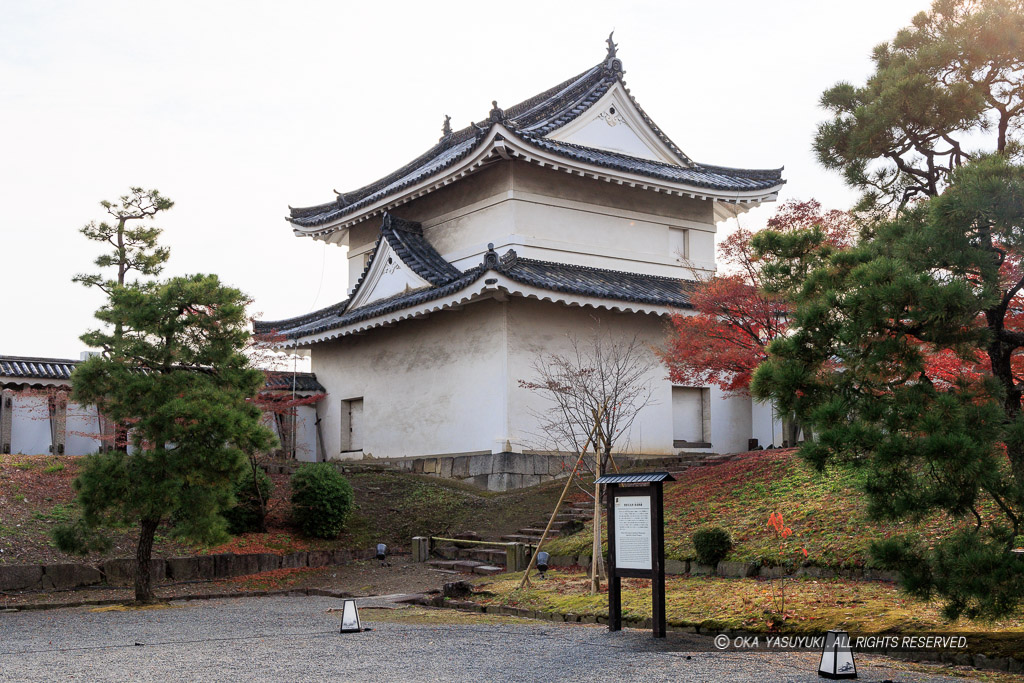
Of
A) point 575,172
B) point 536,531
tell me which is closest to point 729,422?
point 575,172

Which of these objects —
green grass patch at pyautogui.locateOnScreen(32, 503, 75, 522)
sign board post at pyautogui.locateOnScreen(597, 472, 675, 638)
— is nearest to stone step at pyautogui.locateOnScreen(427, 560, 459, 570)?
sign board post at pyautogui.locateOnScreen(597, 472, 675, 638)

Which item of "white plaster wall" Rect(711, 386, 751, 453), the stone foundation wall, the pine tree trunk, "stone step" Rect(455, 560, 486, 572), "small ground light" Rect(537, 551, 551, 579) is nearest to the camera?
the pine tree trunk

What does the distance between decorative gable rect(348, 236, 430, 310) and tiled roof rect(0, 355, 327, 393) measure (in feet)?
9.41

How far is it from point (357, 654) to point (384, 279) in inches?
666

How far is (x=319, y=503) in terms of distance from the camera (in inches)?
693

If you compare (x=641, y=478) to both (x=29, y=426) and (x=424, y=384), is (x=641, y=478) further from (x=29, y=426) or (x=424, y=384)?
(x=29, y=426)

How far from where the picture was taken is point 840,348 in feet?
24.6

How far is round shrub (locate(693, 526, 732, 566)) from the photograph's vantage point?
39.3 ft

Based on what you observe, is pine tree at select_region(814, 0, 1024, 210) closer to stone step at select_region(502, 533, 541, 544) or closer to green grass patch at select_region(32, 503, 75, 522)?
stone step at select_region(502, 533, 541, 544)

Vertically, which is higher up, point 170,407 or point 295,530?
point 170,407

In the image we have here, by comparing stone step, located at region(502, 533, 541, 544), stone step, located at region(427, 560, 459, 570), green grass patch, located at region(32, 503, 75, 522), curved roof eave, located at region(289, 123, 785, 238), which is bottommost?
stone step, located at region(427, 560, 459, 570)

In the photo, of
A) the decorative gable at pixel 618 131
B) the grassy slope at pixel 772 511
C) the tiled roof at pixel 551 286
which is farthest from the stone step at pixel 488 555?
the decorative gable at pixel 618 131

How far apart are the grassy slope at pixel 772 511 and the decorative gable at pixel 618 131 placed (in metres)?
10.4

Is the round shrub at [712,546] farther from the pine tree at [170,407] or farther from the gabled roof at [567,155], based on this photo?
the gabled roof at [567,155]
